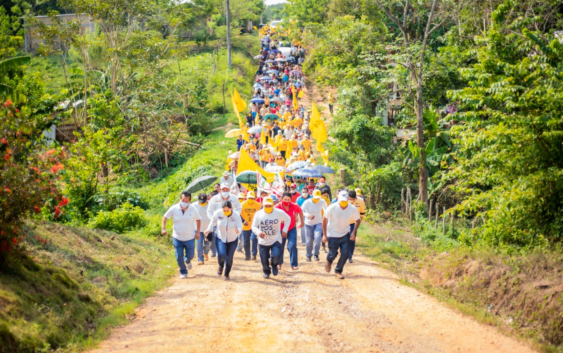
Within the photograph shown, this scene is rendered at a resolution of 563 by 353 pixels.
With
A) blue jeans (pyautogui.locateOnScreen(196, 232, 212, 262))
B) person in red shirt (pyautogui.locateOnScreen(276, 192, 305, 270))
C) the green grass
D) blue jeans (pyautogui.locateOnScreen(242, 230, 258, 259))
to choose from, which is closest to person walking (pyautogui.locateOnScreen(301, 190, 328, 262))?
person in red shirt (pyautogui.locateOnScreen(276, 192, 305, 270))

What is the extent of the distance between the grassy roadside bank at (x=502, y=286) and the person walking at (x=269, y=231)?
104 inches

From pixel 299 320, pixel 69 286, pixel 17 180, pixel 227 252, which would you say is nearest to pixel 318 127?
Result: pixel 227 252

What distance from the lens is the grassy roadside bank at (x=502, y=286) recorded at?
8750mm

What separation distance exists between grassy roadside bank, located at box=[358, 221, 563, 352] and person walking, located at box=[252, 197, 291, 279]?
2.64 meters

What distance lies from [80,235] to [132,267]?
→ 1.48m

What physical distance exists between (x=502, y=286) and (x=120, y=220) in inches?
399

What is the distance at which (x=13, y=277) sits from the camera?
7.89 meters

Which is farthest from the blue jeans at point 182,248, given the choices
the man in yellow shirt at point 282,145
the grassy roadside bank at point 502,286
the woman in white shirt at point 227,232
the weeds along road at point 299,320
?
the man in yellow shirt at point 282,145

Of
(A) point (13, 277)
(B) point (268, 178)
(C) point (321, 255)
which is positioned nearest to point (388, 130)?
(B) point (268, 178)

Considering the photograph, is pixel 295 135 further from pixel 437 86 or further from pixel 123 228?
pixel 123 228

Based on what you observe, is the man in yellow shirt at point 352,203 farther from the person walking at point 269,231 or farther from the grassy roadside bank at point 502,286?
the person walking at point 269,231

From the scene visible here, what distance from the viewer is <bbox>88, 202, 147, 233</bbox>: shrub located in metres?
15.1

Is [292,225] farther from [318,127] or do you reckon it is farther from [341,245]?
[318,127]

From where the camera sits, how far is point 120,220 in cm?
1554
